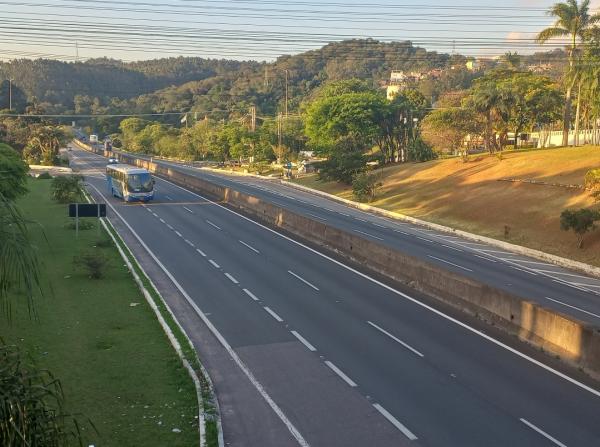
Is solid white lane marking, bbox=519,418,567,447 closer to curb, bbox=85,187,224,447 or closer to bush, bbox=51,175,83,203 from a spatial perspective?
curb, bbox=85,187,224,447

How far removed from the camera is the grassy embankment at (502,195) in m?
40.7

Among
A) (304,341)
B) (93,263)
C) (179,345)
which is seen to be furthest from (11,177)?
(304,341)

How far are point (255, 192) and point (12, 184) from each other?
118ft

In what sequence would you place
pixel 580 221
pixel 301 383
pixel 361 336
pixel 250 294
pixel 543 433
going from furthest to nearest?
pixel 580 221, pixel 250 294, pixel 361 336, pixel 301 383, pixel 543 433

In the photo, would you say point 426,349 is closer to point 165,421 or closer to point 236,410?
point 236,410

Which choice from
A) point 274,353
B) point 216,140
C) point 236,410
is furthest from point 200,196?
point 216,140

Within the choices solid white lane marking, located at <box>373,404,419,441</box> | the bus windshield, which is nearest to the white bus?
the bus windshield

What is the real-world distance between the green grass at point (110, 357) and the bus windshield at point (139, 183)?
2603 cm

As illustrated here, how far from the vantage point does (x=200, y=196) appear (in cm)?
6016

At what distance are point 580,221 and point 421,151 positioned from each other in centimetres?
4410

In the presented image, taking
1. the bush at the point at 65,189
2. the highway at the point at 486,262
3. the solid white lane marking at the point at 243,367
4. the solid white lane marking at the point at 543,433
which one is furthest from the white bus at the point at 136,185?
the solid white lane marking at the point at 543,433

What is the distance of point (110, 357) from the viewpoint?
1714 cm

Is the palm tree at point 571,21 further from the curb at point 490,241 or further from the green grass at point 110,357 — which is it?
the green grass at point 110,357

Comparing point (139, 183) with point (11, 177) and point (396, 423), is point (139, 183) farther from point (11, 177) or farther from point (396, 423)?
point (396, 423)
